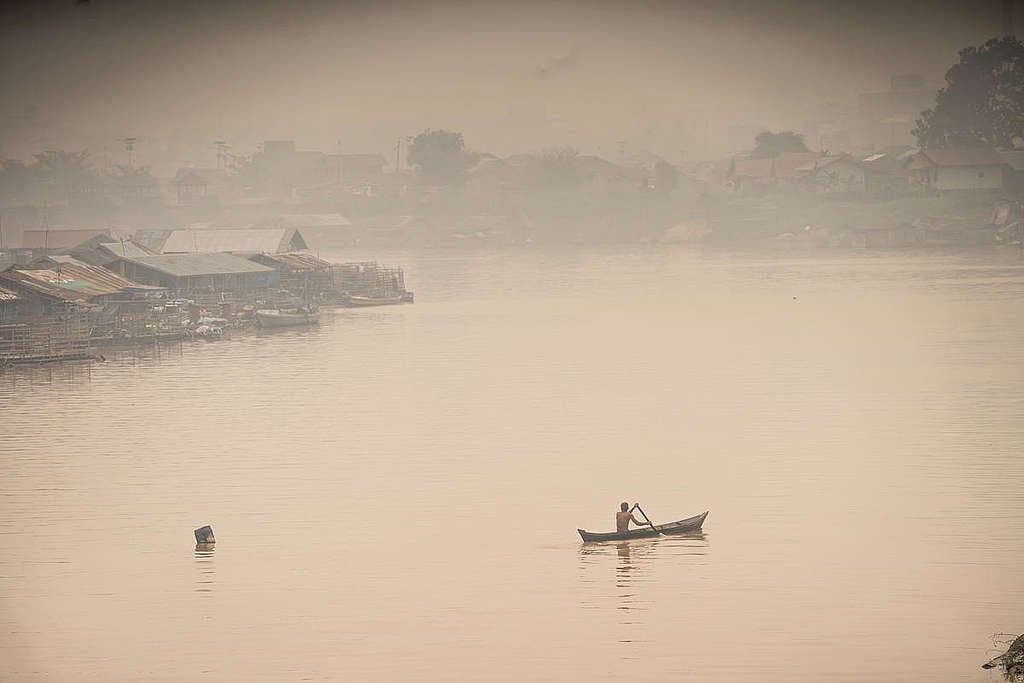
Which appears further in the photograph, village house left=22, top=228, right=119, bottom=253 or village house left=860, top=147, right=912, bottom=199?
village house left=860, top=147, right=912, bottom=199

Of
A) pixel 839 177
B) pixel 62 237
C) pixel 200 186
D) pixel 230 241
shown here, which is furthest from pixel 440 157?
pixel 230 241

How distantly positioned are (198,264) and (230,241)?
19.3 feet

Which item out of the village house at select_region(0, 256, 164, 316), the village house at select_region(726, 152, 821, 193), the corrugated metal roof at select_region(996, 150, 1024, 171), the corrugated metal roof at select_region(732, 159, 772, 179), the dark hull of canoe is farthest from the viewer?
the corrugated metal roof at select_region(732, 159, 772, 179)

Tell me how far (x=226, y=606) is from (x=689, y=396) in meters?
14.5

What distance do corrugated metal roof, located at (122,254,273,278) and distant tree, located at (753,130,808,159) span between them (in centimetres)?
5650

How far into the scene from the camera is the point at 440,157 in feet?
294

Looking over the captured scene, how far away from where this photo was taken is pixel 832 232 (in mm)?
72812

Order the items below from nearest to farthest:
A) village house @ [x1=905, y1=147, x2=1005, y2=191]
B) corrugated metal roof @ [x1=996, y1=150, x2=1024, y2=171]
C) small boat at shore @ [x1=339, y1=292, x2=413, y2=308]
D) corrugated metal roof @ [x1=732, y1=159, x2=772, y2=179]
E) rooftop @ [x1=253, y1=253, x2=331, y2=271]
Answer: rooftop @ [x1=253, y1=253, x2=331, y2=271], small boat at shore @ [x1=339, y1=292, x2=413, y2=308], village house @ [x1=905, y1=147, x2=1005, y2=191], corrugated metal roof @ [x1=996, y1=150, x2=1024, y2=171], corrugated metal roof @ [x1=732, y1=159, x2=772, y2=179]

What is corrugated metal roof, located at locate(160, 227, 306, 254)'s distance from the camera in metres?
42.5

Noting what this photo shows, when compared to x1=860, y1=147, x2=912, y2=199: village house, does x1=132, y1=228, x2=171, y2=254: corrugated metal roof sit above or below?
below

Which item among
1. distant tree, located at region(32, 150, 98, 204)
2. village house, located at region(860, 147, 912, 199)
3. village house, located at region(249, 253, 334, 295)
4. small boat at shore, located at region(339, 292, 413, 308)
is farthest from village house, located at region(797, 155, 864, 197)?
distant tree, located at region(32, 150, 98, 204)

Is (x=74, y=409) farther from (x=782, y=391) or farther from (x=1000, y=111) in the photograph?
(x=1000, y=111)

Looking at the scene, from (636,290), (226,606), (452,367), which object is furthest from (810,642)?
(636,290)

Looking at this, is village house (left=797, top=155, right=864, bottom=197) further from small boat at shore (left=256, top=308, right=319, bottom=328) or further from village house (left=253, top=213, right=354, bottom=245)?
small boat at shore (left=256, top=308, right=319, bottom=328)
